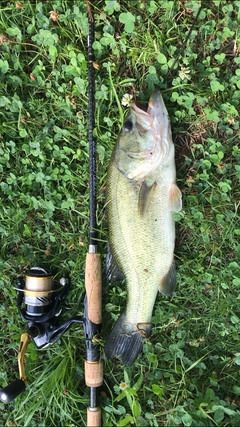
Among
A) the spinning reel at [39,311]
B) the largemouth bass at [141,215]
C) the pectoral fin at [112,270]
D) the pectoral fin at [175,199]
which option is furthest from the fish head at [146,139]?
the spinning reel at [39,311]

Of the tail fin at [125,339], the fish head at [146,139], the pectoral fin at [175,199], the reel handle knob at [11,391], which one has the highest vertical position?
the fish head at [146,139]

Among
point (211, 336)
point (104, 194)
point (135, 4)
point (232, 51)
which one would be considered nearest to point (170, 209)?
point (104, 194)

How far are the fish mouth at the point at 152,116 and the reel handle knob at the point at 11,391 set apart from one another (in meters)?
1.62

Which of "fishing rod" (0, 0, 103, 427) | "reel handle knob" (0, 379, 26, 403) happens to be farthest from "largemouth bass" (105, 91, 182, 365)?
"reel handle knob" (0, 379, 26, 403)

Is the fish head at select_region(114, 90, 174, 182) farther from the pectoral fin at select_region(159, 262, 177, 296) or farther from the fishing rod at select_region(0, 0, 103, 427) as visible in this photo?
the pectoral fin at select_region(159, 262, 177, 296)

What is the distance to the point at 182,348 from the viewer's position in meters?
2.40

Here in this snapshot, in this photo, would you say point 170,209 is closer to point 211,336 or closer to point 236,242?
point 236,242

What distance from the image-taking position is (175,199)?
220 cm

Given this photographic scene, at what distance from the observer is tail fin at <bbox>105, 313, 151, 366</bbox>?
7.60 feet

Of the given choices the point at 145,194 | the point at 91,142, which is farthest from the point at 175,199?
the point at 91,142

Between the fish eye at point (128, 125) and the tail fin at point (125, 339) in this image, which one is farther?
the tail fin at point (125, 339)

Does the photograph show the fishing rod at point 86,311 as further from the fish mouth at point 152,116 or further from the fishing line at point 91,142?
the fish mouth at point 152,116

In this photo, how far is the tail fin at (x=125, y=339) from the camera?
2316 mm

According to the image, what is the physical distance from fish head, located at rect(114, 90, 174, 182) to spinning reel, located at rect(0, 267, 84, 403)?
866mm
